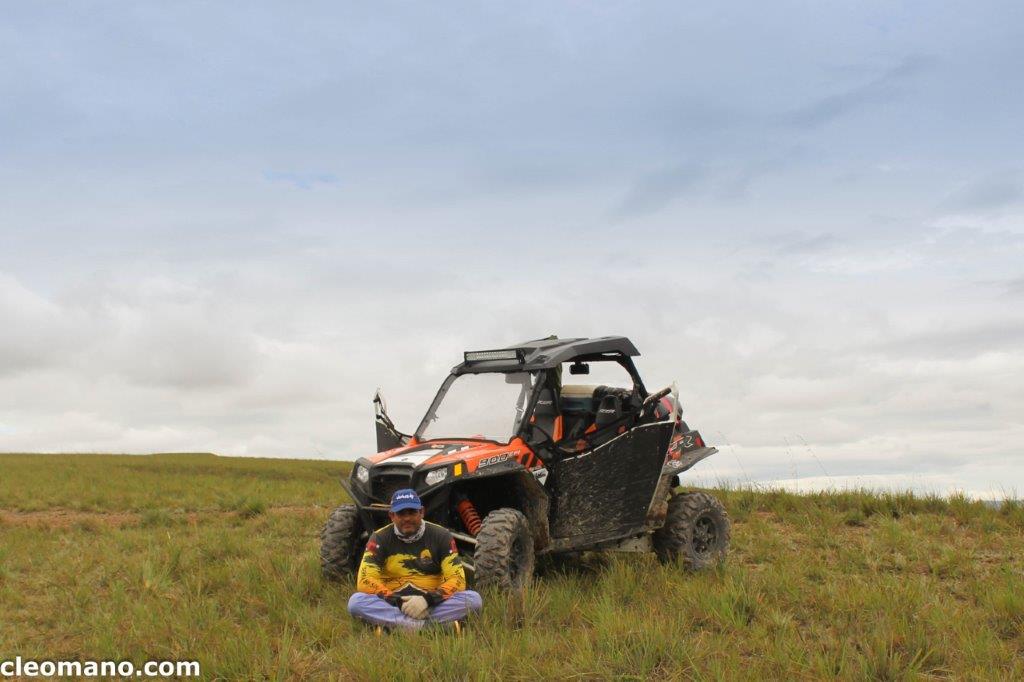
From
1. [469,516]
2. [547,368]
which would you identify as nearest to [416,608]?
[469,516]

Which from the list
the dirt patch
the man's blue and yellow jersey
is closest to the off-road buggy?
the man's blue and yellow jersey

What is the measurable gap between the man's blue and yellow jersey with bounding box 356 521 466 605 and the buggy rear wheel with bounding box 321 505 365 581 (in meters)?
1.13

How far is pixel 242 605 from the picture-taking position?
848cm

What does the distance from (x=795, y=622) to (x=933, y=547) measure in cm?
441

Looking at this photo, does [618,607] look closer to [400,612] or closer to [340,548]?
[400,612]

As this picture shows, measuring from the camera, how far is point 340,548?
29.0 ft

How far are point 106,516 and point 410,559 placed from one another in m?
11.4

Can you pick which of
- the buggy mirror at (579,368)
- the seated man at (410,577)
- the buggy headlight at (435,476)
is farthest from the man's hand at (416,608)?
the buggy mirror at (579,368)

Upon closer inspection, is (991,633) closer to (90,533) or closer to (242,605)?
(242,605)

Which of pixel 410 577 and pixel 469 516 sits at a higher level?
pixel 469 516

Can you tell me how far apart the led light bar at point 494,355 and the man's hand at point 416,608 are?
9.99 feet

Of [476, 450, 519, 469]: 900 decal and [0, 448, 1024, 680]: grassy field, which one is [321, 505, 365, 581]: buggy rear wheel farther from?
[476, 450, 519, 469]: 900 decal

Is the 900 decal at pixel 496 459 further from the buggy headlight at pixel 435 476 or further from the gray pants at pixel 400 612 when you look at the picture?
the gray pants at pixel 400 612

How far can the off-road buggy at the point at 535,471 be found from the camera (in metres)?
8.44
